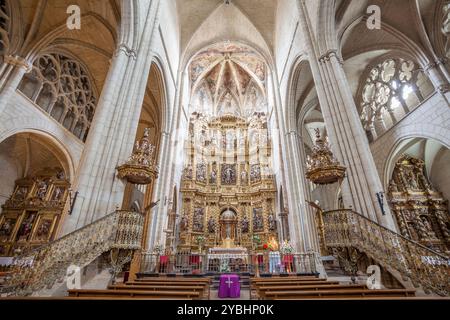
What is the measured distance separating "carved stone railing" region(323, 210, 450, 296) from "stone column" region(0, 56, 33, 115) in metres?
13.7

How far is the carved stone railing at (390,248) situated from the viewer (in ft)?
14.5

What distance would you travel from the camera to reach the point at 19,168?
15.1 metres

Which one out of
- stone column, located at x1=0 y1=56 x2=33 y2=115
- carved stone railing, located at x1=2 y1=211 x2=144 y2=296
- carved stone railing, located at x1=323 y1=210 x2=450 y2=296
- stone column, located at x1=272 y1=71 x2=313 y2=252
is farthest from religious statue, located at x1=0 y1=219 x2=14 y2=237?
carved stone railing, located at x1=323 y1=210 x2=450 y2=296

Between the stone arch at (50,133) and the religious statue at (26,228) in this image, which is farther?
the religious statue at (26,228)

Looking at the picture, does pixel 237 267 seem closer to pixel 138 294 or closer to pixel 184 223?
pixel 138 294

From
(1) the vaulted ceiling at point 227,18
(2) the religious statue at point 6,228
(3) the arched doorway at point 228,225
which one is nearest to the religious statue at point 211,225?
(3) the arched doorway at point 228,225

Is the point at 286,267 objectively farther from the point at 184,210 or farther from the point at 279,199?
the point at 184,210

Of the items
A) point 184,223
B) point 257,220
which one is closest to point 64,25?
point 184,223

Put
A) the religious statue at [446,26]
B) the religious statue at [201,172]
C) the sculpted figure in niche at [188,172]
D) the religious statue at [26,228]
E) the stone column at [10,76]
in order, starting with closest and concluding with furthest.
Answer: the stone column at [10,76] → the religious statue at [446,26] → the religious statue at [26,228] → the sculpted figure in niche at [188,172] → the religious statue at [201,172]

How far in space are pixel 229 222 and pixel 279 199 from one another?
471 cm

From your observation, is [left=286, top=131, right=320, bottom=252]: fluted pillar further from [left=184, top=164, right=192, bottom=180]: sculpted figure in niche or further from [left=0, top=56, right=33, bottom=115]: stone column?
[left=0, top=56, right=33, bottom=115]: stone column

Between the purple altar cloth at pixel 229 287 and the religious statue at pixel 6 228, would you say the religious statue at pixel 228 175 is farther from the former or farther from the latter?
the religious statue at pixel 6 228

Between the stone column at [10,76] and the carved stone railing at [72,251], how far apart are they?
8364mm
